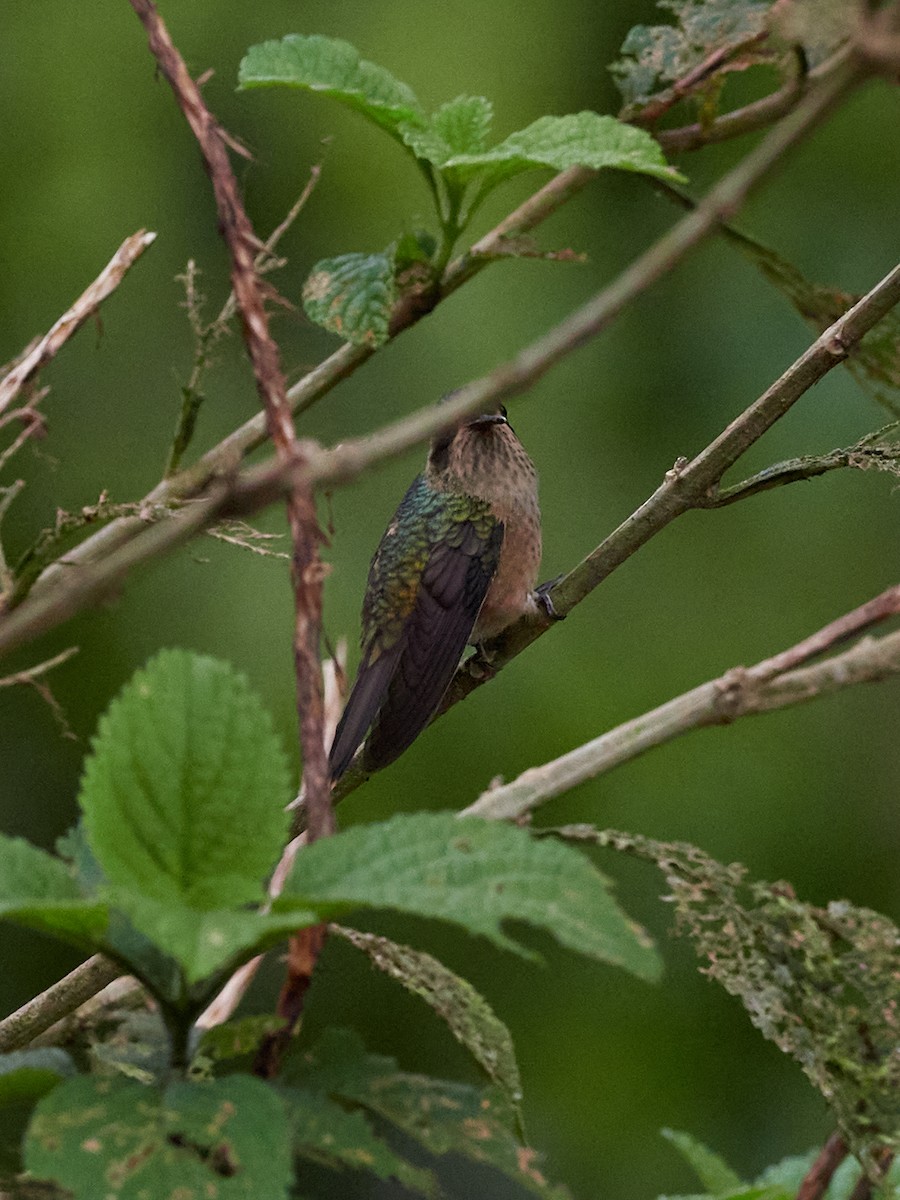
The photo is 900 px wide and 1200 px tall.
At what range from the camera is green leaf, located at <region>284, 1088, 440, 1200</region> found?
83cm

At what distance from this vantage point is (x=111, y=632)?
462 centimetres

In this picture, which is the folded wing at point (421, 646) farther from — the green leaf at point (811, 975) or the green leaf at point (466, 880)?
the green leaf at point (466, 880)

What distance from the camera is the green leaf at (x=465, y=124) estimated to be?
170 cm

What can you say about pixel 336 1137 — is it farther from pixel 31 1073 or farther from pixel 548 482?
pixel 548 482

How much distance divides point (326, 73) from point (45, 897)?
1.05 metres

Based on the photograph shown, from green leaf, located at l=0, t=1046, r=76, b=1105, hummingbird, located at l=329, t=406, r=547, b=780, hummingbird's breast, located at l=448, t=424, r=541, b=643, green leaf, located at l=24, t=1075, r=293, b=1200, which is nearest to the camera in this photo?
green leaf, located at l=24, t=1075, r=293, b=1200

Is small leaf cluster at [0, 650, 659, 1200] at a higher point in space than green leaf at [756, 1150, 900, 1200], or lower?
higher

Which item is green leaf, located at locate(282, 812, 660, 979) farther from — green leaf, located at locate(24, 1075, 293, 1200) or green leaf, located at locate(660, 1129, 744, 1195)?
green leaf, located at locate(660, 1129, 744, 1195)

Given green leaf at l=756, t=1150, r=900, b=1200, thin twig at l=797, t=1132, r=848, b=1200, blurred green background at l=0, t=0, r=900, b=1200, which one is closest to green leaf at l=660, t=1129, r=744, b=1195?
green leaf at l=756, t=1150, r=900, b=1200

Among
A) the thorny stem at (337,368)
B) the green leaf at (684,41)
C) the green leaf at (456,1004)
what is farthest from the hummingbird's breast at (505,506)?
the green leaf at (456,1004)

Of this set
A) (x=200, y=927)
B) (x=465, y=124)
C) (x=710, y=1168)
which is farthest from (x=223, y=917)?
(x=465, y=124)

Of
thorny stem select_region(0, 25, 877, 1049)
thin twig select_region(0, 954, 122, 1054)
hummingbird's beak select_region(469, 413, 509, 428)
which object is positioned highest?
hummingbird's beak select_region(469, 413, 509, 428)

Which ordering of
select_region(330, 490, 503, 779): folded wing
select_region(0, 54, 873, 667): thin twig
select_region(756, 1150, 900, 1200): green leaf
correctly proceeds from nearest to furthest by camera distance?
select_region(0, 54, 873, 667): thin twig, select_region(756, 1150, 900, 1200): green leaf, select_region(330, 490, 503, 779): folded wing

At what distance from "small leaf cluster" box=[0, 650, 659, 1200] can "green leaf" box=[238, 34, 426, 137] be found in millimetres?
889
